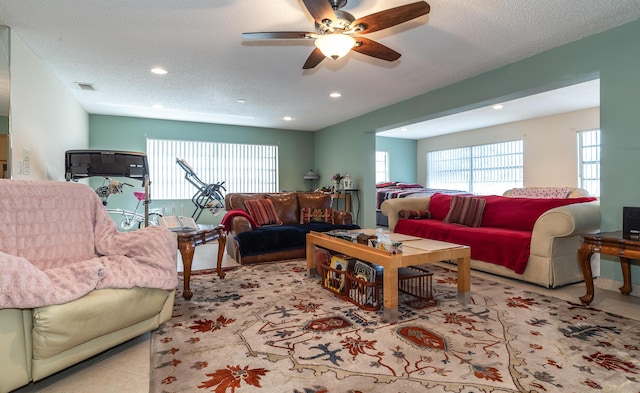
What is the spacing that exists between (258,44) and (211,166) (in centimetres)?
443

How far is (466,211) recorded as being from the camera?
441cm

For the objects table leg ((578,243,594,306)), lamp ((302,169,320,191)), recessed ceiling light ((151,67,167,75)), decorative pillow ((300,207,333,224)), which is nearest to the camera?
table leg ((578,243,594,306))

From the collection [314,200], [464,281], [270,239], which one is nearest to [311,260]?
[270,239]

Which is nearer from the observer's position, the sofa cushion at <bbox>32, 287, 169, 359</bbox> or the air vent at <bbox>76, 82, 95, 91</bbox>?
the sofa cushion at <bbox>32, 287, 169, 359</bbox>

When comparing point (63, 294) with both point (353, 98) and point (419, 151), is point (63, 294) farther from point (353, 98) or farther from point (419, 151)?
point (419, 151)

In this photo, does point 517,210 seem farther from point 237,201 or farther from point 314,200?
point 237,201

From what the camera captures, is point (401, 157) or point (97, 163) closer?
point (97, 163)

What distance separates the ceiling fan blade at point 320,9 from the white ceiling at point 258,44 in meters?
0.48

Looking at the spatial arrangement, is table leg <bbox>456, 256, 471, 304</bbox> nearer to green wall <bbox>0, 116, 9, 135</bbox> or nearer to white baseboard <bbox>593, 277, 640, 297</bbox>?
white baseboard <bbox>593, 277, 640, 297</bbox>

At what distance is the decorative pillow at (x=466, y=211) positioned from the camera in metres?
4.30

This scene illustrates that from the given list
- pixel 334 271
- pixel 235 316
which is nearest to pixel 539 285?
pixel 334 271

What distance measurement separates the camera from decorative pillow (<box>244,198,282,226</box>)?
4.63 meters

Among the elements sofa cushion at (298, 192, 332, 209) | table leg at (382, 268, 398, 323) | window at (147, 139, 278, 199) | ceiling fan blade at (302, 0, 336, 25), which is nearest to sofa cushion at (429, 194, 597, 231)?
sofa cushion at (298, 192, 332, 209)

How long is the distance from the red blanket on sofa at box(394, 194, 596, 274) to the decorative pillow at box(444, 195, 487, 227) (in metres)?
0.09
